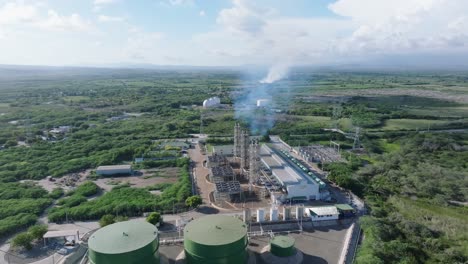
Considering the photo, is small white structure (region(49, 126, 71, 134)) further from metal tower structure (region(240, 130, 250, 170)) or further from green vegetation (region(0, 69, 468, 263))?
metal tower structure (region(240, 130, 250, 170))

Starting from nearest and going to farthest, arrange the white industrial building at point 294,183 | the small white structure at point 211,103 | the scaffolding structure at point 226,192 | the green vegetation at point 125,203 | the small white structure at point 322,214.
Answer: the small white structure at point 322,214 < the green vegetation at point 125,203 < the white industrial building at point 294,183 < the scaffolding structure at point 226,192 < the small white structure at point 211,103

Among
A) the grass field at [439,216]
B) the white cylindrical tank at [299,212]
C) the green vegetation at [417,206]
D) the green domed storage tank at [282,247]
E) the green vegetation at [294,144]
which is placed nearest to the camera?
the green domed storage tank at [282,247]

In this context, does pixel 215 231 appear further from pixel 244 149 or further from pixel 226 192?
pixel 244 149

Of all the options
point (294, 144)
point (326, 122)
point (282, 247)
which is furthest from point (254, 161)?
point (326, 122)

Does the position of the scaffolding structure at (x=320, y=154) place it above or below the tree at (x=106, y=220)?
above

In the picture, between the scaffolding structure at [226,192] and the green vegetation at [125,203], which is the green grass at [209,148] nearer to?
the green vegetation at [125,203]

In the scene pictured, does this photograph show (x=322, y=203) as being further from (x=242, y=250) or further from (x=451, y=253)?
(x=242, y=250)

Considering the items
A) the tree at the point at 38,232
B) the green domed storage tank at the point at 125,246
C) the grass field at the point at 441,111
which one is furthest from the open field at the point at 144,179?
the grass field at the point at 441,111

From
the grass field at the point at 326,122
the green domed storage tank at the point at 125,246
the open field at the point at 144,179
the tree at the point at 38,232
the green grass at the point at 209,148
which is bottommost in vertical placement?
the open field at the point at 144,179
